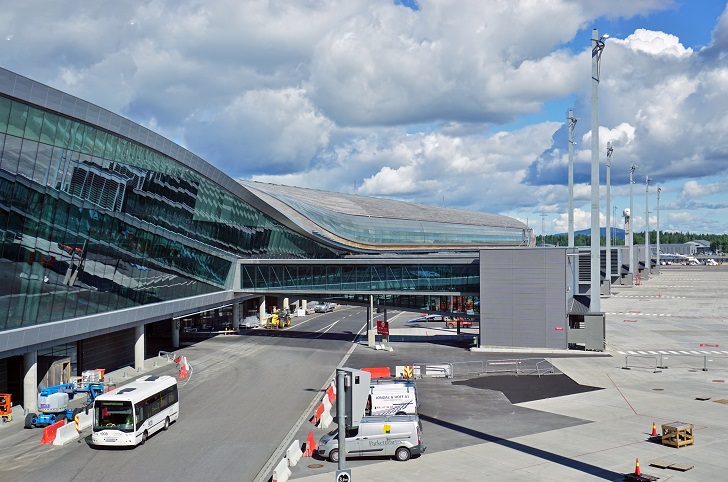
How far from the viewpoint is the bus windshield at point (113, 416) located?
32562 mm

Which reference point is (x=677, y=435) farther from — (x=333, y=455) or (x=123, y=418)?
(x=123, y=418)

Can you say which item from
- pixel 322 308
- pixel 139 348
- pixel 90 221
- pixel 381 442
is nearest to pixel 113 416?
pixel 381 442

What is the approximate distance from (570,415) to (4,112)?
32.4 m

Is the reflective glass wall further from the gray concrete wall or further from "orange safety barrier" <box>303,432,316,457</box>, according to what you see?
the gray concrete wall

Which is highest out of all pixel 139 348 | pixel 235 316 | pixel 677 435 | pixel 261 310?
pixel 261 310

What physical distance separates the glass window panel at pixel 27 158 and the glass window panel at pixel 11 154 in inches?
12.6

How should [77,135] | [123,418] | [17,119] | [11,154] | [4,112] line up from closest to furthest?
1. [123,418]
2. [4,112]
3. [11,154]
4. [17,119]
5. [77,135]

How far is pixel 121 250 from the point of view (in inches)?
1946

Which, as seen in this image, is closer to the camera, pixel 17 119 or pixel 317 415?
pixel 17 119

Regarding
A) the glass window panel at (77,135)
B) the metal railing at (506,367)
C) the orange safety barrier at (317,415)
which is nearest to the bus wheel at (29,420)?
the orange safety barrier at (317,415)

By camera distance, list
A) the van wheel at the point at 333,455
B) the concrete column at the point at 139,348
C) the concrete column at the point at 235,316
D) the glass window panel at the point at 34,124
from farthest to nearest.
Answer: the concrete column at the point at 235,316 < the concrete column at the point at 139,348 < the glass window panel at the point at 34,124 < the van wheel at the point at 333,455

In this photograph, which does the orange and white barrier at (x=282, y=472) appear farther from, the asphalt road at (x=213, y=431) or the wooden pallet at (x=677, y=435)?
the wooden pallet at (x=677, y=435)

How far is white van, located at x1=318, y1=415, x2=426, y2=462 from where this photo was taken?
3000cm

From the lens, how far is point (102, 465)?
3038 cm
